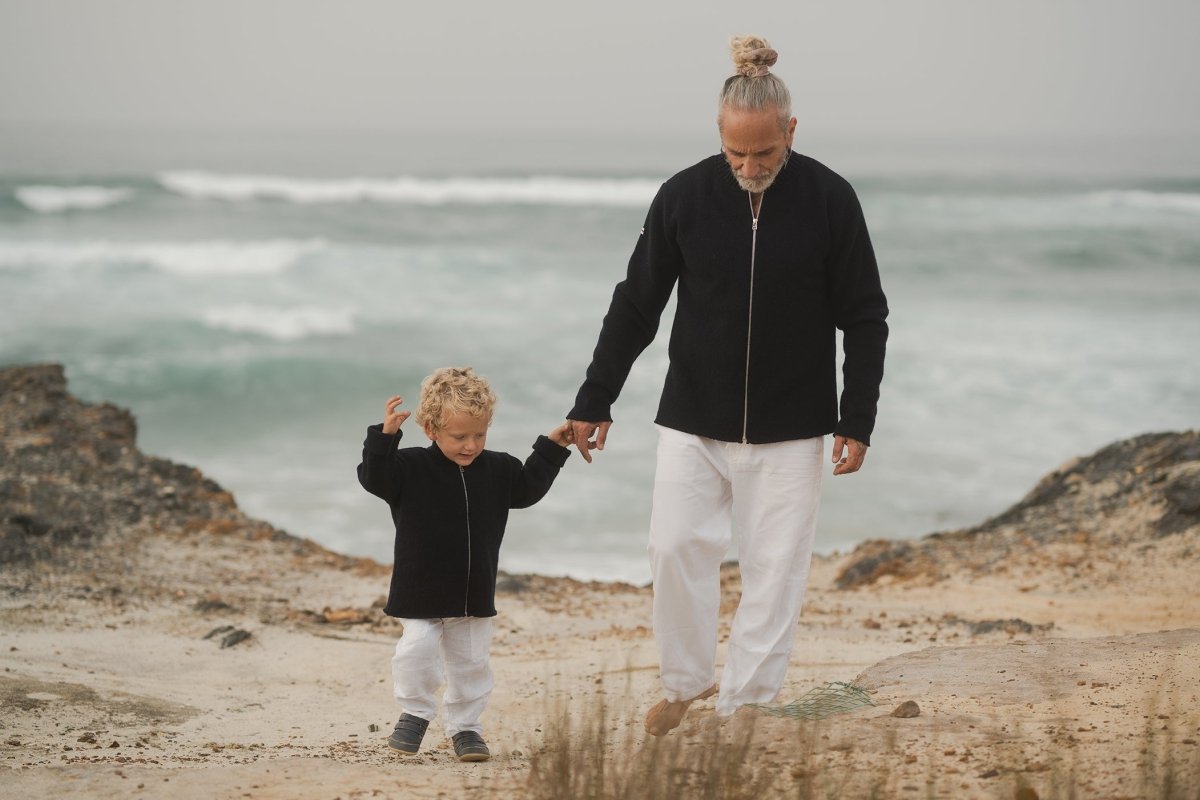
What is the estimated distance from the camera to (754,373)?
4.03 meters

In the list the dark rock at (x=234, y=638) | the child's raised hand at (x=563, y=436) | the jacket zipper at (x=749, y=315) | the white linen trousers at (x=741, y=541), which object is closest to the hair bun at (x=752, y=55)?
the jacket zipper at (x=749, y=315)

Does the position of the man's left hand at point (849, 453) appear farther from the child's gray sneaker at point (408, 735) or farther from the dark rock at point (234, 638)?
the dark rock at point (234, 638)

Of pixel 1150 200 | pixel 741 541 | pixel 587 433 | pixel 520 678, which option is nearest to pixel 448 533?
pixel 587 433

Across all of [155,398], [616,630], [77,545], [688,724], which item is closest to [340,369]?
[155,398]

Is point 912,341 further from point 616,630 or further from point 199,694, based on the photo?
point 199,694

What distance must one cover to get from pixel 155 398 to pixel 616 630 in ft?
41.1

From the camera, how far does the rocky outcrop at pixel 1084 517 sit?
7508 millimetres

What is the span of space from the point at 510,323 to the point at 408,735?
1765 cm

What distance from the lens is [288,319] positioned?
22000 mm

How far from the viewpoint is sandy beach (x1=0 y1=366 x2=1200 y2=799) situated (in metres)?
3.58

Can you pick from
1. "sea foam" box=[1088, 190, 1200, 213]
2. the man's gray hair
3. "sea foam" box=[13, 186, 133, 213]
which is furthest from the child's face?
"sea foam" box=[1088, 190, 1200, 213]

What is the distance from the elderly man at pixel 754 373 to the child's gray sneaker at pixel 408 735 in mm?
848

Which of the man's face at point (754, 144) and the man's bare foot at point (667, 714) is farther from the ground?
the man's face at point (754, 144)

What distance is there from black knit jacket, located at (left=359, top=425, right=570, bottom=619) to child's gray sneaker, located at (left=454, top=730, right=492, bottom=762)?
1.34 feet
